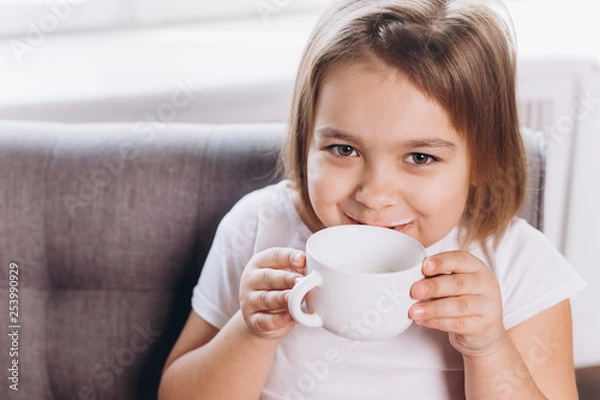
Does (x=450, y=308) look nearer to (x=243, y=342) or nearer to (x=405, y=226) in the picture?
(x=405, y=226)

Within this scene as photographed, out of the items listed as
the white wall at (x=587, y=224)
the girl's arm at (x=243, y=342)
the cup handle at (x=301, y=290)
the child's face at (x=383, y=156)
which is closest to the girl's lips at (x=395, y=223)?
the child's face at (x=383, y=156)

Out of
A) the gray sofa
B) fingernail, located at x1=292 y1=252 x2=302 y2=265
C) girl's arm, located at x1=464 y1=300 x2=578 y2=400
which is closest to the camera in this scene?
fingernail, located at x1=292 y1=252 x2=302 y2=265

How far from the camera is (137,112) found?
1413mm

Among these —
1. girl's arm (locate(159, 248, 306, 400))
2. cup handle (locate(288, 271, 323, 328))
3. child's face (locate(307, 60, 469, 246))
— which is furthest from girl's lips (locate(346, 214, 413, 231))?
cup handle (locate(288, 271, 323, 328))

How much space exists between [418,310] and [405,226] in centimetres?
19

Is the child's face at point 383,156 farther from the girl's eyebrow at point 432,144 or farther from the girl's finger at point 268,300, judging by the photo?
the girl's finger at point 268,300

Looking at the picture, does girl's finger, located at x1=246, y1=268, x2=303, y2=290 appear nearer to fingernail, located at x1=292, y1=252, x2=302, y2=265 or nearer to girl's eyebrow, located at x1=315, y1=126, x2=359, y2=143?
fingernail, located at x1=292, y1=252, x2=302, y2=265

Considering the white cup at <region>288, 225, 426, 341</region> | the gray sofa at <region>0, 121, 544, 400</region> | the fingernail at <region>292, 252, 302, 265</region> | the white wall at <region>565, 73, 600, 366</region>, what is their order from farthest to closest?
1. the white wall at <region>565, 73, 600, 366</region>
2. the gray sofa at <region>0, 121, 544, 400</region>
3. the fingernail at <region>292, 252, 302, 265</region>
4. the white cup at <region>288, 225, 426, 341</region>

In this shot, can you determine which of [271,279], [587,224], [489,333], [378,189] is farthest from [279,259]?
[587,224]

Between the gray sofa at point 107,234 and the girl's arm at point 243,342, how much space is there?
125 millimetres

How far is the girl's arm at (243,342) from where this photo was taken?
876 millimetres

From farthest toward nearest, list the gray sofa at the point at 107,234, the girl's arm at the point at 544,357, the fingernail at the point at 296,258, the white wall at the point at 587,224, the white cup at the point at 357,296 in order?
1. the white wall at the point at 587,224
2. the gray sofa at the point at 107,234
3. the girl's arm at the point at 544,357
4. the fingernail at the point at 296,258
5. the white cup at the point at 357,296

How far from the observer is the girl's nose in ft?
2.89

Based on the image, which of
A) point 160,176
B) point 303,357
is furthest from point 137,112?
point 303,357
